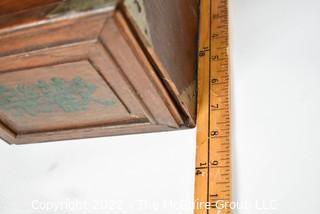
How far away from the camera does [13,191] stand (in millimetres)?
917

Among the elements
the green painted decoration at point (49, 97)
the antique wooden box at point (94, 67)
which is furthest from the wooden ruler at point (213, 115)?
the green painted decoration at point (49, 97)

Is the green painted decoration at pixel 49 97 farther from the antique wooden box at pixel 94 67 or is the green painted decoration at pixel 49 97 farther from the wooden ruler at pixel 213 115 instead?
the wooden ruler at pixel 213 115

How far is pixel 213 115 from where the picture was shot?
30.9 inches

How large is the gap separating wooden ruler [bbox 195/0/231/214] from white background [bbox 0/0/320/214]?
0.04 metres

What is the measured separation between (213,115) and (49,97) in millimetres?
359

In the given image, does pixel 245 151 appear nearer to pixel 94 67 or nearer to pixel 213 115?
pixel 213 115

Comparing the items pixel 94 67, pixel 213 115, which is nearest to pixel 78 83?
pixel 94 67

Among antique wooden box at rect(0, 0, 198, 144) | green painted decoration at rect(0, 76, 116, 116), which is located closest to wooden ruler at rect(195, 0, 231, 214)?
antique wooden box at rect(0, 0, 198, 144)

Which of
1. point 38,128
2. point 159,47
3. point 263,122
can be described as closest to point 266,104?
point 263,122

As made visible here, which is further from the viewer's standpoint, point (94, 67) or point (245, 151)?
point (245, 151)

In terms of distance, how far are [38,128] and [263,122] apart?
1.79 ft

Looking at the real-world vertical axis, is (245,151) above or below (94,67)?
below

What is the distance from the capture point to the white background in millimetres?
710

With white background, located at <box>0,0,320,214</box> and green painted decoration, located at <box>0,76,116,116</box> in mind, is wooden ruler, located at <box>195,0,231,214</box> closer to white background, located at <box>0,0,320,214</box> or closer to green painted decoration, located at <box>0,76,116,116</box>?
white background, located at <box>0,0,320,214</box>
